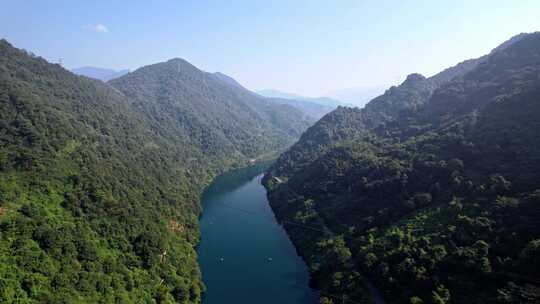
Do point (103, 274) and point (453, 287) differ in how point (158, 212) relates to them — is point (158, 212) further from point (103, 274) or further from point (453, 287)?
point (453, 287)

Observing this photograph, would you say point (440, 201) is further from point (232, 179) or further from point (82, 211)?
point (232, 179)

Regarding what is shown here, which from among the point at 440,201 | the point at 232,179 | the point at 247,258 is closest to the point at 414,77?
the point at 232,179

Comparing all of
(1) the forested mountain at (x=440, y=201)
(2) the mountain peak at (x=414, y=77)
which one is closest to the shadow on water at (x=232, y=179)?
(1) the forested mountain at (x=440, y=201)

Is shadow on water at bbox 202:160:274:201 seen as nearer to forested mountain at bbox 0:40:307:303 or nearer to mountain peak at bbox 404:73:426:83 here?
forested mountain at bbox 0:40:307:303

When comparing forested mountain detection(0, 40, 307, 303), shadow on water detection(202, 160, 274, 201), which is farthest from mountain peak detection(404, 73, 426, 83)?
forested mountain detection(0, 40, 307, 303)

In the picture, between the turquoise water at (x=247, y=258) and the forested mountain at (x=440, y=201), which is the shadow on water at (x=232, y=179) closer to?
the turquoise water at (x=247, y=258)

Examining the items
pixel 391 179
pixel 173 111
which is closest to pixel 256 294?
pixel 391 179
